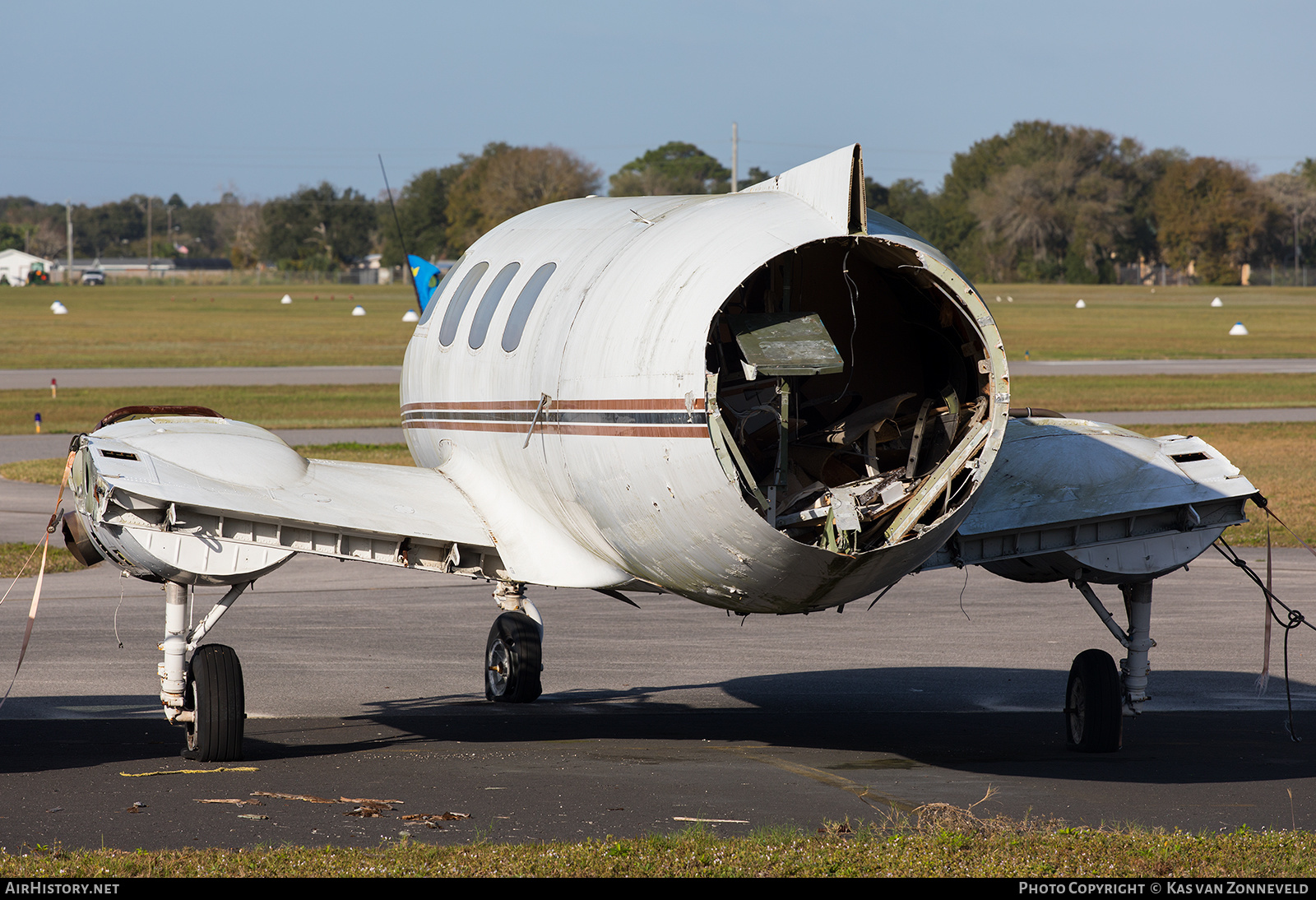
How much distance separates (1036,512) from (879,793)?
2.29 meters

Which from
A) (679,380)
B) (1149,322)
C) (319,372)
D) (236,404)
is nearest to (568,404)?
(679,380)

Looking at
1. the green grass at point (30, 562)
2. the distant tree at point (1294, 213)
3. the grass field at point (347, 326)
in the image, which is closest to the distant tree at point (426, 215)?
the grass field at point (347, 326)

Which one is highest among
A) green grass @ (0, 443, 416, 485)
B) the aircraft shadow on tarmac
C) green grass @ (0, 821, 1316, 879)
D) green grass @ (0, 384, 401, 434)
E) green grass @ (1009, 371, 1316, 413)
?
green grass @ (1009, 371, 1316, 413)

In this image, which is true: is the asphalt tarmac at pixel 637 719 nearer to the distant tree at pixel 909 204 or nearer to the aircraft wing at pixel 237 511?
the aircraft wing at pixel 237 511

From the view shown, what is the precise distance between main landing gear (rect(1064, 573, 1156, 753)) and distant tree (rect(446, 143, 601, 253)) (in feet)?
407

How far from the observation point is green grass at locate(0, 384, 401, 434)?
37.7 m

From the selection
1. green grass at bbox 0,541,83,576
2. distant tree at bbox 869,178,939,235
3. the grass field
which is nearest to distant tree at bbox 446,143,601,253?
the grass field

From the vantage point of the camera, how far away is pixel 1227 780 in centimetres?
966

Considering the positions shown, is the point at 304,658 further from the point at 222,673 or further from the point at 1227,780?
the point at 1227,780

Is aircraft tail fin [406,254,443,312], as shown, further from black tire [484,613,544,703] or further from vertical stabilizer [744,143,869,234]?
vertical stabilizer [744,143,869,234]

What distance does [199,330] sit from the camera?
84000 millimetres

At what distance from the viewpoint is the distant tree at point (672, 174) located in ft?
443

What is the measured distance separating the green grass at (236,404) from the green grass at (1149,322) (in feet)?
94.3

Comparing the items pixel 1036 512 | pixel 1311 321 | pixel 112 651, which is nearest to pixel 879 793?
pixel 1036 512
